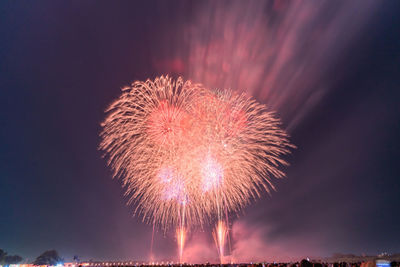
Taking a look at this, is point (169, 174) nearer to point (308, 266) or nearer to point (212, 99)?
point (212, 99)

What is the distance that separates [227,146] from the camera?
32.3 metres

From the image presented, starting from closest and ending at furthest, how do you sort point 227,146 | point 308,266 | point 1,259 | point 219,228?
point 308,266, point 227,146, point 219,228, point 1,259

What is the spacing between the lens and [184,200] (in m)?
34.2

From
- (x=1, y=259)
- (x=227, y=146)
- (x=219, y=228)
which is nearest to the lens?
(x=227, y=146)

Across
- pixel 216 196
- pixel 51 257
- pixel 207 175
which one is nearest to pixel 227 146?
pixel 207 175

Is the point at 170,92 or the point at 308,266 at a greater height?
the point at 170,92

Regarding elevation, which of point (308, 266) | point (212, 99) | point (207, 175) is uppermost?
point (212, 99)

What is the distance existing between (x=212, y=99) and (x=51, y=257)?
190 metres

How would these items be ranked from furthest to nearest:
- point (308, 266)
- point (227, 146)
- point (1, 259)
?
point (1, 259) < point (227, 146) < point (308, 266)

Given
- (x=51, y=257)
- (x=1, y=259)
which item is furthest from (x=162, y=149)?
(x=51, y=257)

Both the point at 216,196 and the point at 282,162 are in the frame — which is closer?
the point at 282,162

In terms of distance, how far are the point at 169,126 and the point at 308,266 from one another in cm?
2183

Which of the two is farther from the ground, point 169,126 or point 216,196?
point 169,126

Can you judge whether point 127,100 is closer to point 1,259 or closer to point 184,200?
point 184,200
